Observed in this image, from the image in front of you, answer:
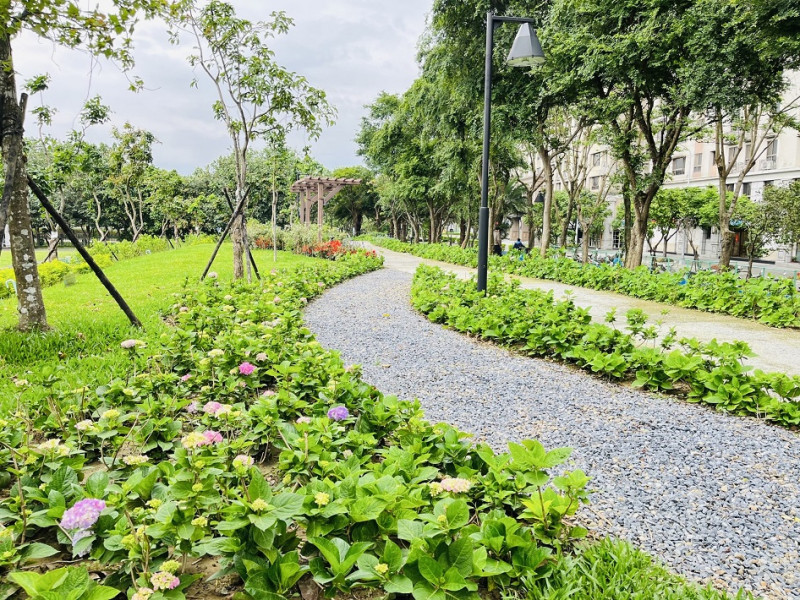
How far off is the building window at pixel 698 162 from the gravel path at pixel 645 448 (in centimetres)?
3619

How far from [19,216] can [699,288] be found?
10.2m

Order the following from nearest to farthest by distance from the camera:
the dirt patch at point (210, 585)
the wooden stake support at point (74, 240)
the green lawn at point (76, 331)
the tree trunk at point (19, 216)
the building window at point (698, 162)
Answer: the dirt patch at point (210, 585)
the green lawn at point (76, 331)
the tree trunk at point (19, 216)
the wooden stake support at point (74, 240)
the building window at point (698, 162)

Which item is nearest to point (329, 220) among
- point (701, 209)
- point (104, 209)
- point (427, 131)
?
point (104, 209)

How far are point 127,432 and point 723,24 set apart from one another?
1093 cm

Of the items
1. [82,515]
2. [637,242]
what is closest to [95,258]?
[637,242]

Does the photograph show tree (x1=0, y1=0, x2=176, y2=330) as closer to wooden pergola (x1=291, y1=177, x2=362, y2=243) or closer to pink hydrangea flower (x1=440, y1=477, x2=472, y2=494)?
pink hydrangea flower (x1=440, y1=477, x2=472, y2=494)

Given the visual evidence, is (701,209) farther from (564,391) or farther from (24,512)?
(24,512)

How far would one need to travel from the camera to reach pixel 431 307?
8.03 metres

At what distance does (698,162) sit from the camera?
35094mm

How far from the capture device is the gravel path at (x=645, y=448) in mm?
2209

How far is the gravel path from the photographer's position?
7.25ft

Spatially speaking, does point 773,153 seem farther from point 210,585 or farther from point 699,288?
point 210,585

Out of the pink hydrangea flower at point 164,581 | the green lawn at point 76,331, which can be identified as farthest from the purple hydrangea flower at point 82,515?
the green lawn at point 76,331

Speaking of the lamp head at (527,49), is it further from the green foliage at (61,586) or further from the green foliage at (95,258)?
the green foliage at (95,258)
